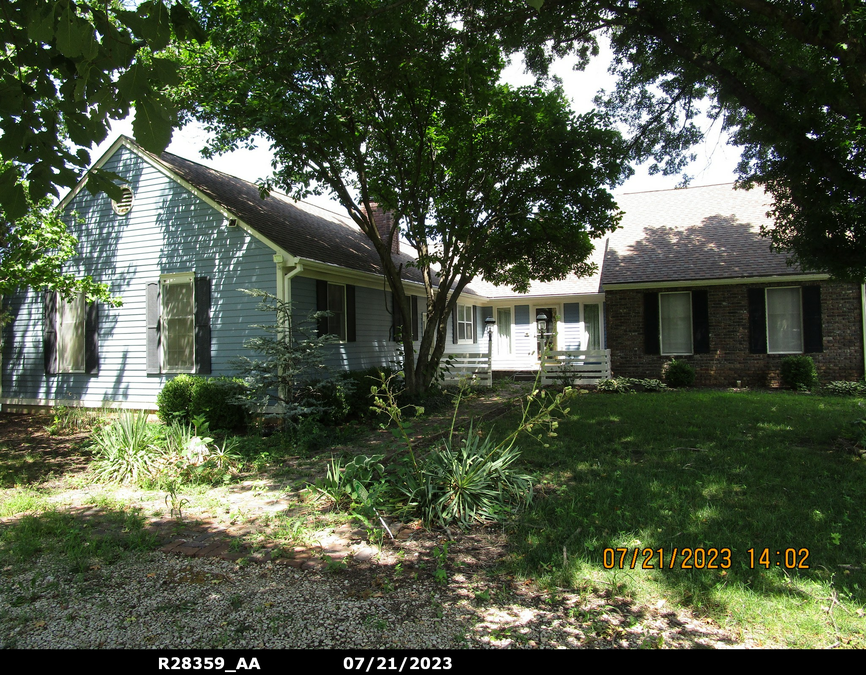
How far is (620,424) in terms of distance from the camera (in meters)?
8.93

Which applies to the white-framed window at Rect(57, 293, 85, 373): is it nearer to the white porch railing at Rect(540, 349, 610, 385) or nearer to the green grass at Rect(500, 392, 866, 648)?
the green grass at Rect(500, 392, 866, 648)

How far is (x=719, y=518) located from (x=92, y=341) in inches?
467

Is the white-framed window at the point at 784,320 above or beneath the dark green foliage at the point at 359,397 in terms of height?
above

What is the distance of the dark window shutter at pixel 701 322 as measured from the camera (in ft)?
46.7

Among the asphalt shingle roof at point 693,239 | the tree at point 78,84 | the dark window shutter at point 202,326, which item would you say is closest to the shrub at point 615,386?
the asphalt shingle roof at point 693,239

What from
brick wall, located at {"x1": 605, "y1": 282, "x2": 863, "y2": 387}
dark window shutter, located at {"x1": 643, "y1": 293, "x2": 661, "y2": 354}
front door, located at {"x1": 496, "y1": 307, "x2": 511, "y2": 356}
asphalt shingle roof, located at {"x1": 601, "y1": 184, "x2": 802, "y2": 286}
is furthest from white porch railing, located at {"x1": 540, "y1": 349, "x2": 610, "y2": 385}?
front door, located at {"x1": 496, "y1": 307, "x2": 511, "y2": 356}

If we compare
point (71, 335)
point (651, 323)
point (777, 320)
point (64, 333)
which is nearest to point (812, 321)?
point (777, 320)

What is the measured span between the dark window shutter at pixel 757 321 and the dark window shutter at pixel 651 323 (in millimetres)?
2240

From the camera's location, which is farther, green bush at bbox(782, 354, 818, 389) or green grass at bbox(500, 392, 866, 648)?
green bush at bbox(782, 354, 818, 389)

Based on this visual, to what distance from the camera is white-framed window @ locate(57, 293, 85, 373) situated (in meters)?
11.6

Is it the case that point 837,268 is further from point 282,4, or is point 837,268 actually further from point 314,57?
point 282,4

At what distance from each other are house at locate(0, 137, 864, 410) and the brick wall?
0.11ft

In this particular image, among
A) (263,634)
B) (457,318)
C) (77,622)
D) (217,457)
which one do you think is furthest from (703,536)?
(457,318)

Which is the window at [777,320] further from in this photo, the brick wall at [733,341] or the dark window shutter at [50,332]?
the dark window shutter at [50,332]
